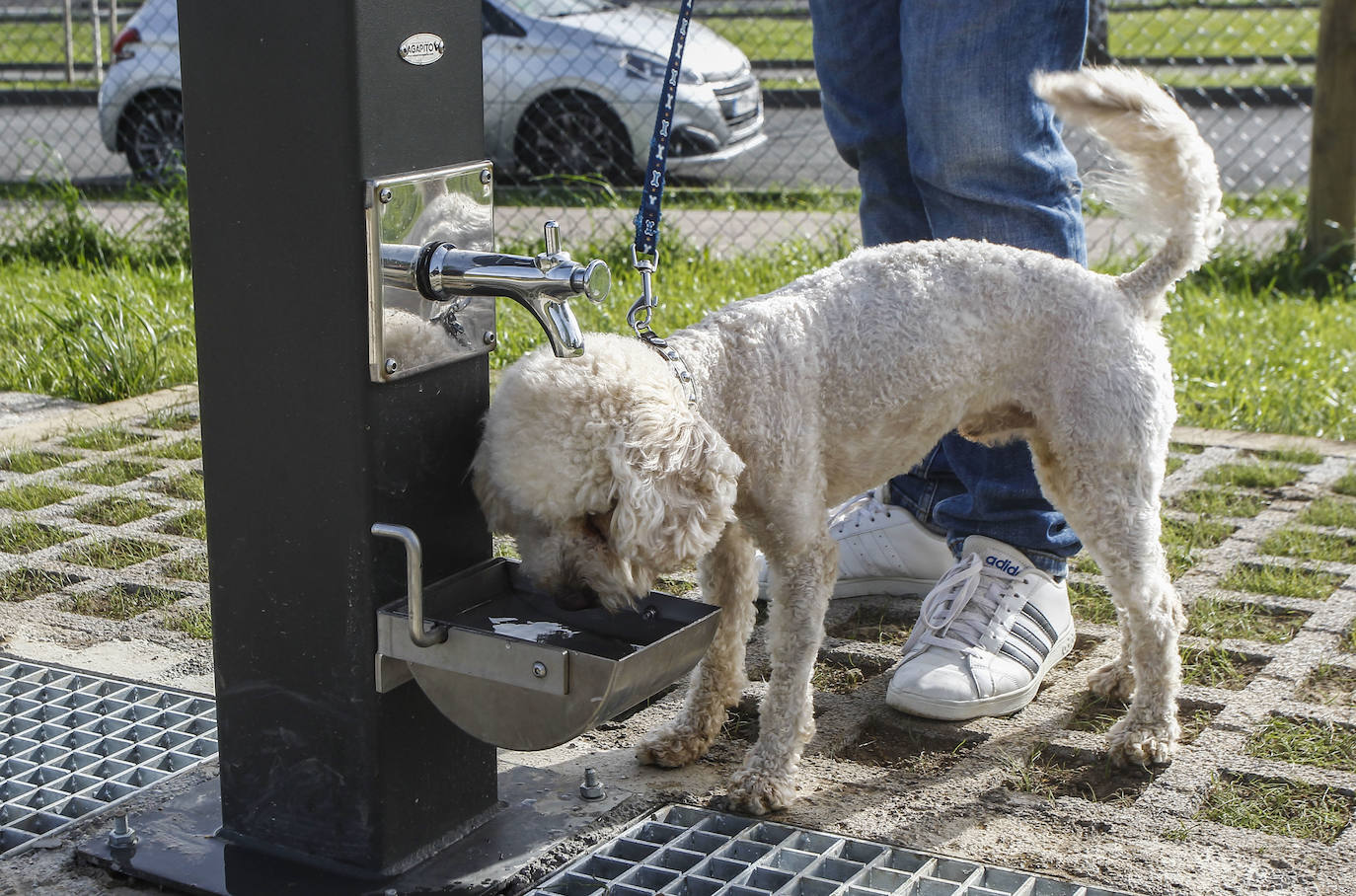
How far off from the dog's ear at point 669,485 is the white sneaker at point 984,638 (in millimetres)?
781

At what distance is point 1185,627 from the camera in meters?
2.99

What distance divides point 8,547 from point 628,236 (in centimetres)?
347

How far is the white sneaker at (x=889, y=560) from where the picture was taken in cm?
329

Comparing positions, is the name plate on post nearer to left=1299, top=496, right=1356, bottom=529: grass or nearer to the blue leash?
the blue leash

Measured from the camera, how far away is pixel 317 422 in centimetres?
193

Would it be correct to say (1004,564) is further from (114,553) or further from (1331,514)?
(114,553)

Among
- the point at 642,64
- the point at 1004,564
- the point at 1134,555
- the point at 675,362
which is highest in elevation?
the point at 642,64

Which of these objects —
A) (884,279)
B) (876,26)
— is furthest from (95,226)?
(884,279)

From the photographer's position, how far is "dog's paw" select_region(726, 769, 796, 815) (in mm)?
2309

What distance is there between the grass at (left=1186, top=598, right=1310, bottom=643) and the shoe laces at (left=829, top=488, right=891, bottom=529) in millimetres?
743

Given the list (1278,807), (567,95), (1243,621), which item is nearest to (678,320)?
(1243,621)

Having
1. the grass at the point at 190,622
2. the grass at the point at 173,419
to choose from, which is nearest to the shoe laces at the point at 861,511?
the grass at the point at 190,622

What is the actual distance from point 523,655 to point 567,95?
7.06 meters

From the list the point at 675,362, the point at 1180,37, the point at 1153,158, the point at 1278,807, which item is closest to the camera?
the point at 675,362
